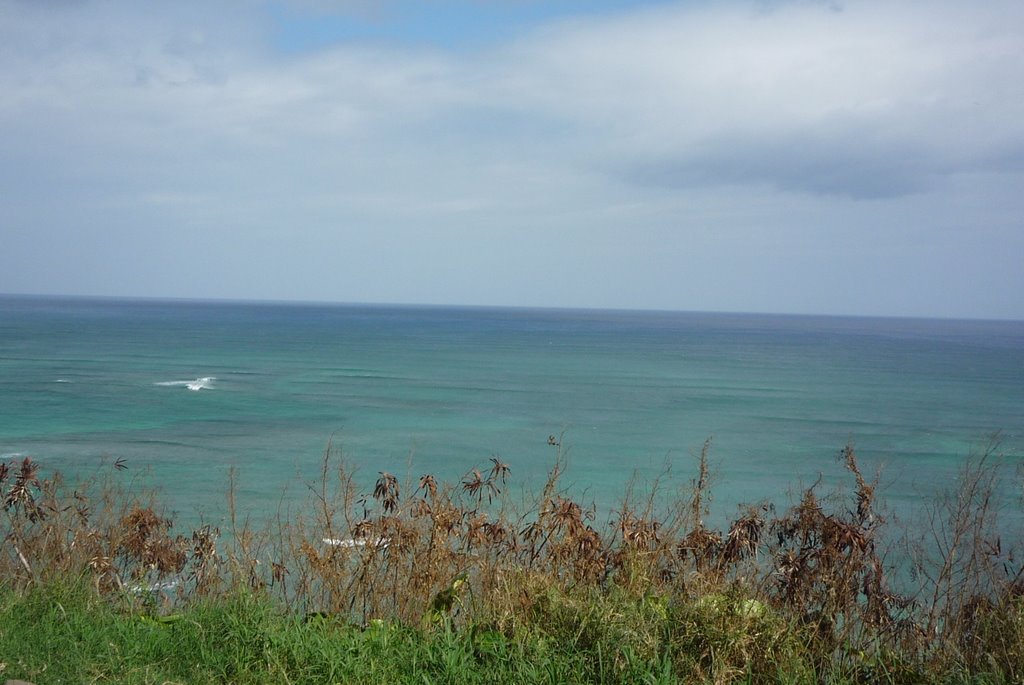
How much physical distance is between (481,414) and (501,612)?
2984cm

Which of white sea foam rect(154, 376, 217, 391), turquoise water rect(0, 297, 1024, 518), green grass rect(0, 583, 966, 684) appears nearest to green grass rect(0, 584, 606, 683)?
green grass rect(0, 583, 966, 684)

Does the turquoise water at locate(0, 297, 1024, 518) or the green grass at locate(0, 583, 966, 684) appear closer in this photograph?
the green grass at locate(0, 583, 966, 684)

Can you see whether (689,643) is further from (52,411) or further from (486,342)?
(486,342)

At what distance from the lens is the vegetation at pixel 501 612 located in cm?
467

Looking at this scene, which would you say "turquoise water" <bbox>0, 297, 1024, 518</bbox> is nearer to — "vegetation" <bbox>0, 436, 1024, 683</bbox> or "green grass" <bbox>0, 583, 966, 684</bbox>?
"vegetation" <bbox>0, 436, 1024, 683</bbox>

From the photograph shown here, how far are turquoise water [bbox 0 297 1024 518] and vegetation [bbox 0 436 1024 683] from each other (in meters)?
1.68

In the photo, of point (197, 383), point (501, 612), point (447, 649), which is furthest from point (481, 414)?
point (447, 649)

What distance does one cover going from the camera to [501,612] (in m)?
5.28

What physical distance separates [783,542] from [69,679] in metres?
5.03

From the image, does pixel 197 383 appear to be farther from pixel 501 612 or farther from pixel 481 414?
pixel 501 612

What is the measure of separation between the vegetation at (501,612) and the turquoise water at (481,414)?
1684 mm

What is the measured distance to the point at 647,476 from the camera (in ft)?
75.6

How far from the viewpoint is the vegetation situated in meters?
4.67

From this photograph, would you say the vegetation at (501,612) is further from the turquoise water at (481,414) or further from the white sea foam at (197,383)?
the white sea foam at (197,383)
